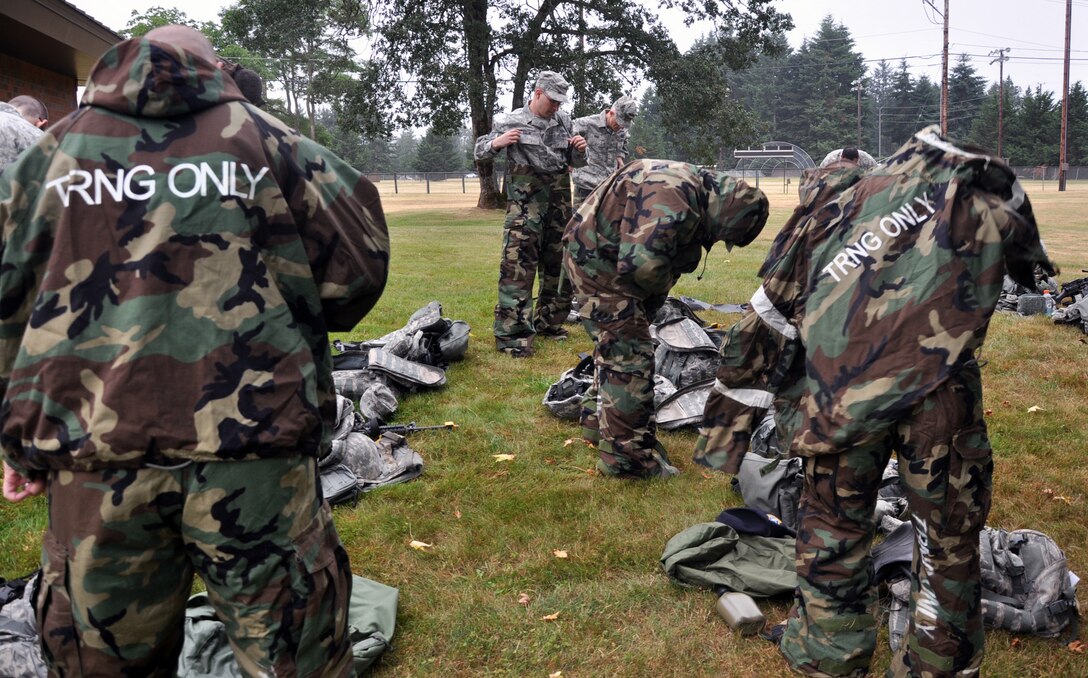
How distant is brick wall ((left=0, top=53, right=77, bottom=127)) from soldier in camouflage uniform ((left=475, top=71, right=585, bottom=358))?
789 cm

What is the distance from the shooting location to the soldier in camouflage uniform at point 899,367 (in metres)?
2.65

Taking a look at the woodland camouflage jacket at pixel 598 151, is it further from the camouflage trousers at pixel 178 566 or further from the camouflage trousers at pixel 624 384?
the camouflage trousers at pixel 178 566

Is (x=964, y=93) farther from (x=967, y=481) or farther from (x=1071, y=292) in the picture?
(x=967, y=481)

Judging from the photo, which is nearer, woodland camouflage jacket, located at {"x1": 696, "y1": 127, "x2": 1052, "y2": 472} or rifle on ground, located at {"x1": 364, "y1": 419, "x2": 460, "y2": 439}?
woodland camouflage jacket, located at {"x1": 696, "y1": 127, "x2": 1052, "y2": 472}

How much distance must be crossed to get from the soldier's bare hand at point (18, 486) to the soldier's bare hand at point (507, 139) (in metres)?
6.16

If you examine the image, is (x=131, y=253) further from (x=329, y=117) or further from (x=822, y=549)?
(x=329, y=117)

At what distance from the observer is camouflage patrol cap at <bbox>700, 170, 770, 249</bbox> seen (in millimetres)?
4758

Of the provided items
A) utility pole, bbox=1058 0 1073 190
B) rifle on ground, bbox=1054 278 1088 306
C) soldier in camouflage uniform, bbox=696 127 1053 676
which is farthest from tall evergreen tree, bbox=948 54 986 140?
soldier in camouflage uniform, bbox=696 127 1053 676

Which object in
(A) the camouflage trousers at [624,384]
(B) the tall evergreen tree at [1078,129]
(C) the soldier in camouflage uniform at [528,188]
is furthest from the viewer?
(B) the tall evergreen tree at [1078,129]

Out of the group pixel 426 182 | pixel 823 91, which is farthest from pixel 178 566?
pixel 823 91

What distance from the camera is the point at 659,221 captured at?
15.2ft

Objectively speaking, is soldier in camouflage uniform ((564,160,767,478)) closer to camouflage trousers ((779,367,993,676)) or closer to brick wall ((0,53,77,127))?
camouflage trousers ((779,367,993,676))

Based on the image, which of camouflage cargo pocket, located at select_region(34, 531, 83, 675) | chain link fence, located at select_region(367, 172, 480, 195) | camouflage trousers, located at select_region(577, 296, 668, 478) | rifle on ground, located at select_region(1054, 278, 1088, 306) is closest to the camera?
camouflage cargo pocket, located at select_region(34, 531, 83, 675)

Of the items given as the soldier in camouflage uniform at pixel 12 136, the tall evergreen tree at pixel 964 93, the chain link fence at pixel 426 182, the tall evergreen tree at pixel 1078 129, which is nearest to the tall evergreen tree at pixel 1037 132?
the tall evergreen tree at pixel 1078 129
